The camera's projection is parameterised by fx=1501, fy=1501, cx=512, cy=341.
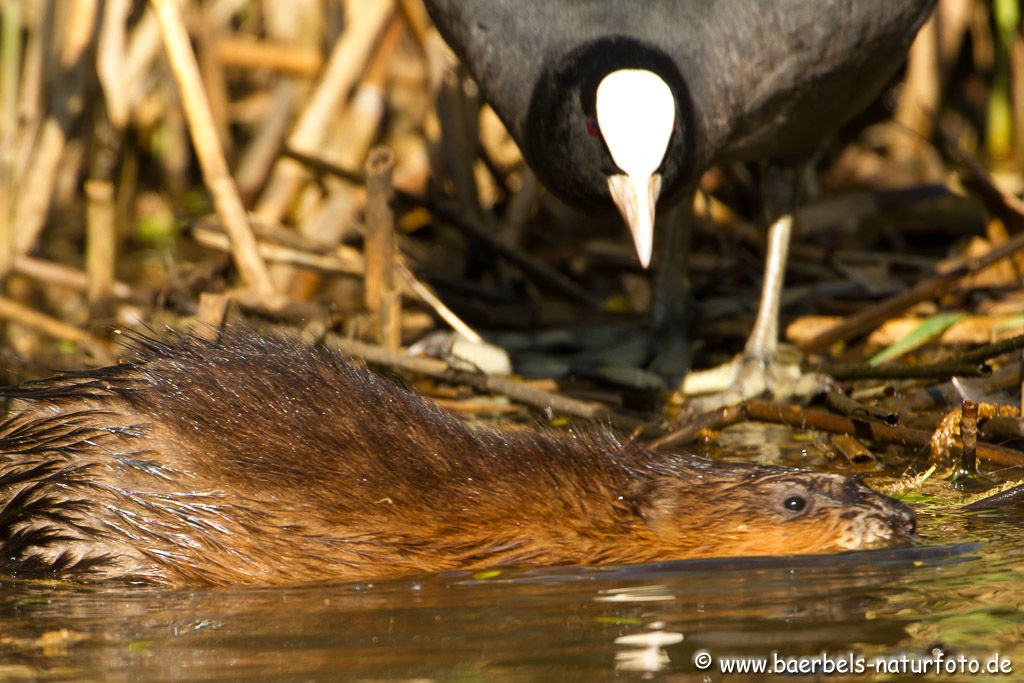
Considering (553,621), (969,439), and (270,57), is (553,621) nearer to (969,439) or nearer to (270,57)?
(969,439)

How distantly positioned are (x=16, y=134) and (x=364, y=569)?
11.4 feet

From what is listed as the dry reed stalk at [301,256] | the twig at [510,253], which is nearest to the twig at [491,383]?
the dry reed stalk at [301,256]

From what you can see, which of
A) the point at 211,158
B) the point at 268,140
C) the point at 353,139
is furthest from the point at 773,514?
the point at 268,140

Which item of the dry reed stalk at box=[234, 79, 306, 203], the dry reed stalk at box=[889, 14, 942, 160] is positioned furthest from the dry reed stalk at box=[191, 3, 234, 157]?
the dry reed stalk at box=[889, 14, 942, 160]

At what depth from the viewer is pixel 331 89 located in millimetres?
6227

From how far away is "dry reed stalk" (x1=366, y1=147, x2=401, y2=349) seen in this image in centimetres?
460

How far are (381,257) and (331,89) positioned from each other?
177 cm

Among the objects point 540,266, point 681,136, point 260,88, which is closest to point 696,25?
point 681,136

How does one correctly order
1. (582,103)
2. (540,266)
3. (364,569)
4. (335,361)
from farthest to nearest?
(540,266)
(582,103)
(335,361)
(364,569)

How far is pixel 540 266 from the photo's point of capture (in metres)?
5.53

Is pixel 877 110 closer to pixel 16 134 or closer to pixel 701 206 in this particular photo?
pixel 701 206

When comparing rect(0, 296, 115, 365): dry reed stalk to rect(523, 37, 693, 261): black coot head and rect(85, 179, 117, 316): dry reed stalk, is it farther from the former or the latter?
rect(523, 37, 693, 261): black coot head

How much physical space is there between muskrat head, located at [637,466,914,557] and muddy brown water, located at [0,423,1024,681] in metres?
0.06

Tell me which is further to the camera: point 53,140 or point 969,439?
point 53,140
